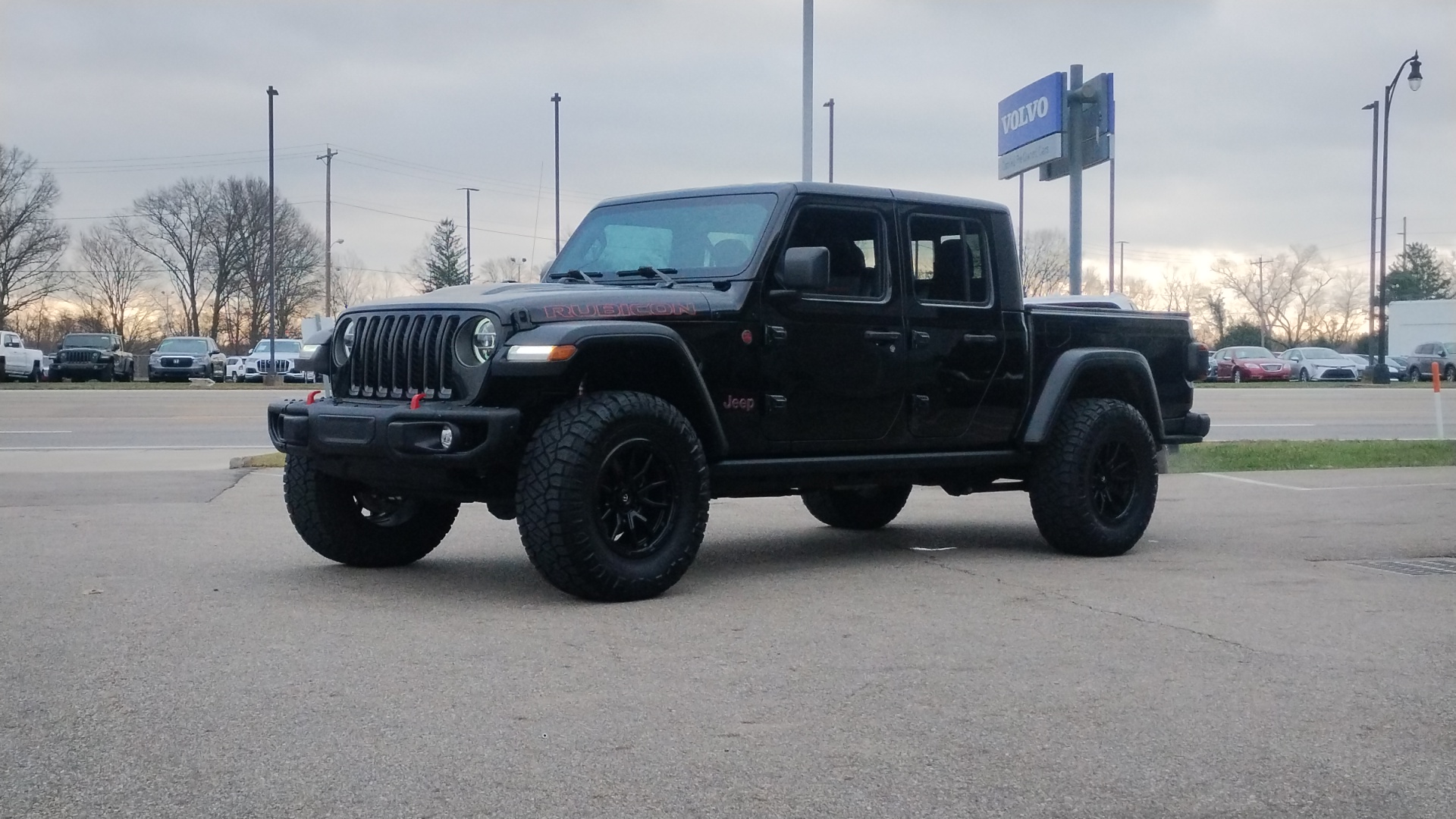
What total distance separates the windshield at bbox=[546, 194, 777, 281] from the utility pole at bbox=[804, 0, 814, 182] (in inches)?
621

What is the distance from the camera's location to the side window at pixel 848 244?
7.46 m

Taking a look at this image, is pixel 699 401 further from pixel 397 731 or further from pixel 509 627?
pixel 397 731

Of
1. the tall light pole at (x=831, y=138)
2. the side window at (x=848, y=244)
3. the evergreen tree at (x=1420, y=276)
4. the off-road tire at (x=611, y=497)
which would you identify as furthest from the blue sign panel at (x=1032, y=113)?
the evergreen tree at (x=1420, y=276)

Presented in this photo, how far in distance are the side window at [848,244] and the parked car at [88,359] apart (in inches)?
1716

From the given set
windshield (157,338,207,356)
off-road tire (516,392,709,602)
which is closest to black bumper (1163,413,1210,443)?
off-road tire (516,392,709,602)

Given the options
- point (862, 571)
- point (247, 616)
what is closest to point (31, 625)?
point (247, 616)

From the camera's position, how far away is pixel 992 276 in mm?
8250

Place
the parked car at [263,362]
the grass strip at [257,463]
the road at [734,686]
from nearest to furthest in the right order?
the road at [734,686], the grass strip at [257,463], the parked car at [263,362]

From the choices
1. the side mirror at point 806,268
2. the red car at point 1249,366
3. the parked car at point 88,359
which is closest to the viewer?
the side mirror at point 806,268

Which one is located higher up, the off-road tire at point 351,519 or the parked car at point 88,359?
the parked car at point 88,359

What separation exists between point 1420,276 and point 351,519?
9616 centimetres

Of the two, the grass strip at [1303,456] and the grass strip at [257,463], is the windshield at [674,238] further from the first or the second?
the grass strip at [1303,456]

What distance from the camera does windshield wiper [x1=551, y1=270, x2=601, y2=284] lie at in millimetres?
7586

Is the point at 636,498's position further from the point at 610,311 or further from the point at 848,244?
the point at 848,244
